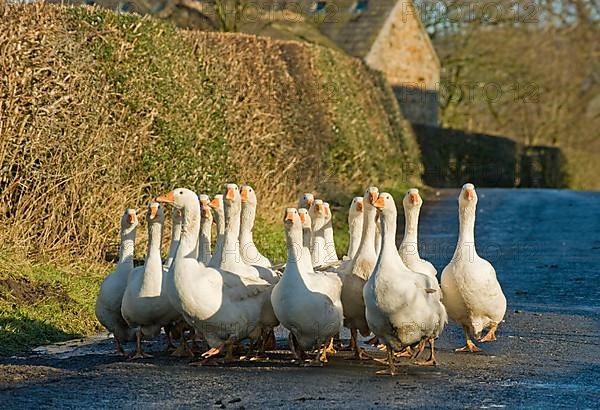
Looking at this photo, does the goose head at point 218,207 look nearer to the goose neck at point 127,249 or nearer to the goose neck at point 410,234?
the goose neck at point 127,249

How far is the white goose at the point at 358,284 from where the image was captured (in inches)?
385

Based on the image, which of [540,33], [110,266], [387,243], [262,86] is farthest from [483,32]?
[387,243]

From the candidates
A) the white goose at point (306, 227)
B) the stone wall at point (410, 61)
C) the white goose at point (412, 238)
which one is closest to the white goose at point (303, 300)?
the white goose at point (306, 227)

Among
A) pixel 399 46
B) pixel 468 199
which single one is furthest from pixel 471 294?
pixel 399 46

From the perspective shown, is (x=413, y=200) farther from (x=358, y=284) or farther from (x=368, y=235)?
(x=358, y=284)

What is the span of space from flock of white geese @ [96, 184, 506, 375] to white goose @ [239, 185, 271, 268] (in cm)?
1

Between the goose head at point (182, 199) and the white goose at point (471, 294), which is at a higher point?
the goose head at point (182, 199)

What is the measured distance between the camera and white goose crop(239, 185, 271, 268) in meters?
10.8

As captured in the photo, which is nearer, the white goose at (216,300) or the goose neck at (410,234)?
Answer: the white goose at (216,300)

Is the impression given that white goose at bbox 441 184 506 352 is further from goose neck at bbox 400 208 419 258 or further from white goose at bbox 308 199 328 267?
white goose at bbox 308 199 328 267

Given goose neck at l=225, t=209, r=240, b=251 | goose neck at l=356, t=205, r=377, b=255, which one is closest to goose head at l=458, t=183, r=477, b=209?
goose neck at l=356, t=205, r=377, b=255

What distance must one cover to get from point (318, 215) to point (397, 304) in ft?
7.37

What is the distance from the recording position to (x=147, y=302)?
380 inches

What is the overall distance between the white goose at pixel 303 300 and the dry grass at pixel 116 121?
4.81m
